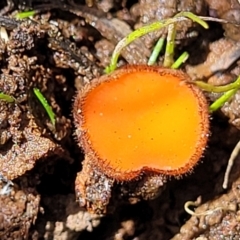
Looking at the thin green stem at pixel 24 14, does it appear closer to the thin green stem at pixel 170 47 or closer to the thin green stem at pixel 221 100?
the thin green stem at pixel 170 47

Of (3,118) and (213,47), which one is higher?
(213,47)

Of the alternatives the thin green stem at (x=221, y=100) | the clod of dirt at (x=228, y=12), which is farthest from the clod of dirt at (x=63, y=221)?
the clod of dirt at (x=228, y=12)

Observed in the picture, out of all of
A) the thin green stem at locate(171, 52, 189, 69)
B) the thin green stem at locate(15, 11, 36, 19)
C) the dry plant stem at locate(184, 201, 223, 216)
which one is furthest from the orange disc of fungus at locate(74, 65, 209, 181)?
the thin green stem at locate(15, 11, 36, 19)

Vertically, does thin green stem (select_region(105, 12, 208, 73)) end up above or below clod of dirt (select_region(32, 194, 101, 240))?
above

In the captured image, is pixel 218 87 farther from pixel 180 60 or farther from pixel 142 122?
pixel 142 122

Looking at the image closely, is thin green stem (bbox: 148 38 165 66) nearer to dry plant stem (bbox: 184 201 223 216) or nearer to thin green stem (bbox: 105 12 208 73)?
thin green stem (bbox: 105 12 208 73)

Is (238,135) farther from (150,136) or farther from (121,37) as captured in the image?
(121,37)

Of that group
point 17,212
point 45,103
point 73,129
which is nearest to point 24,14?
point 45,103

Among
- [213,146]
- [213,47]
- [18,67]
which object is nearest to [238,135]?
[213,146]
